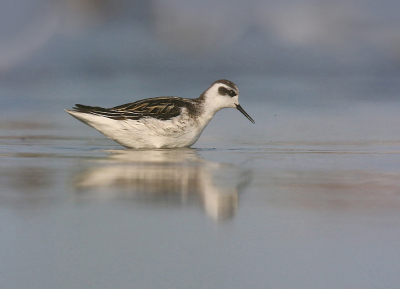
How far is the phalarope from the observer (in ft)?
27.4

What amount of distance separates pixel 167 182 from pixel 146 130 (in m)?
3.45

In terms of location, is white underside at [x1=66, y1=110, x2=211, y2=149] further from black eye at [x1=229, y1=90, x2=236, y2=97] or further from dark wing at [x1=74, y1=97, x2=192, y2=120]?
black eye at [x1=229, y1=90, x2=236, y2=97]

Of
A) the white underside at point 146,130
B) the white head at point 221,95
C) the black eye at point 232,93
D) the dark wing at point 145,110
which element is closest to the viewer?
the white underside at point 146,130

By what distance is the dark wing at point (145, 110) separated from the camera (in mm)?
8461

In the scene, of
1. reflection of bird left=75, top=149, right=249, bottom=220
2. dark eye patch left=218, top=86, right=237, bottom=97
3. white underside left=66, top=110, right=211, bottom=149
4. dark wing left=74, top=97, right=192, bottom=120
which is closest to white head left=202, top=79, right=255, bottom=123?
dark eye patch left=218, top=86, right=237, bottom=97

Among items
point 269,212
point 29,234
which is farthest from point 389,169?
point 29,234

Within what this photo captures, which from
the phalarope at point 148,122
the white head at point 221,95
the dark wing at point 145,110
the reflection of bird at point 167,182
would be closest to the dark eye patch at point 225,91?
the white head at point 221,95

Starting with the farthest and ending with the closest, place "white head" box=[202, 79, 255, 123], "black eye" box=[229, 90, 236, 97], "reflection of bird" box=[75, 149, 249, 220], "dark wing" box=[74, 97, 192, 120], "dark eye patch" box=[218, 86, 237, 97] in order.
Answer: "black eye" box=[229, 90, 236, 97]
"dark eye patch" box=[218, 86, 237, 97]
"white head" box=[202, 79, 255, 123]
"dark wing" box=[74, 97, 192, 120]
"reflection of bird" box=[75, 149, 249, 220]

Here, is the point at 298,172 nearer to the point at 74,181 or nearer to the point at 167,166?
the point at 167,166

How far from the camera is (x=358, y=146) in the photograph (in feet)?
28.9

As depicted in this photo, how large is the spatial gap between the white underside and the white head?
0.95 metres

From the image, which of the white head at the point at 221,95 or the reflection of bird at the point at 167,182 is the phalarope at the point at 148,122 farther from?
the reflection of bird at the point at 167,182

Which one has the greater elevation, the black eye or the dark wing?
the black eye

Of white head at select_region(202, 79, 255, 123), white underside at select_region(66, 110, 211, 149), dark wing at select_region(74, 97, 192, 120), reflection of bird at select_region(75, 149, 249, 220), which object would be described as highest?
white head at select_region(202, 79, 255, 123)
